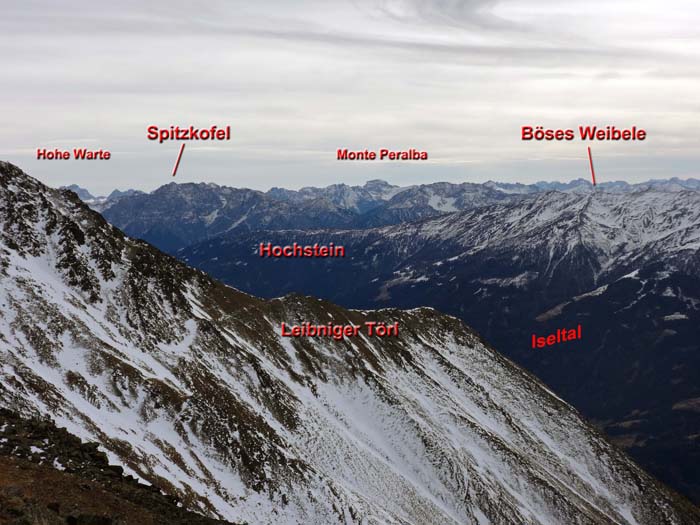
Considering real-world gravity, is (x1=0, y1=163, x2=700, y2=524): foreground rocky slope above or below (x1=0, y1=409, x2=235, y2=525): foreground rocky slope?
below

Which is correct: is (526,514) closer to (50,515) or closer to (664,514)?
(664,514)

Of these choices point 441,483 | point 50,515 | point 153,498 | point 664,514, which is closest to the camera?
point 50,515

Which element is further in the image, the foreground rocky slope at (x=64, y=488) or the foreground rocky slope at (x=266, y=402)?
the foreground rocky slope at (x=266, y=402)

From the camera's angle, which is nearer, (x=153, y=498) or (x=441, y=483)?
(x=153, y=498)

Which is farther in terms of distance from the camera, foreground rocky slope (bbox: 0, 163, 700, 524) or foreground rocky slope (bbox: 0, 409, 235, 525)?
foreground rocky slope (bbox: 0, 163, 700, 524)

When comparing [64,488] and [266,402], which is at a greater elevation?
[64,488]

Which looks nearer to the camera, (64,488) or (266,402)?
(64,488)

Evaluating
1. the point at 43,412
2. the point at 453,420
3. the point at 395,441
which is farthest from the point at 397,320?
the point at 43,412

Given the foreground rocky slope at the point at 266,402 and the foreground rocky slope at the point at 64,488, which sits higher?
the foreground rocky slope at the point at 64,488
